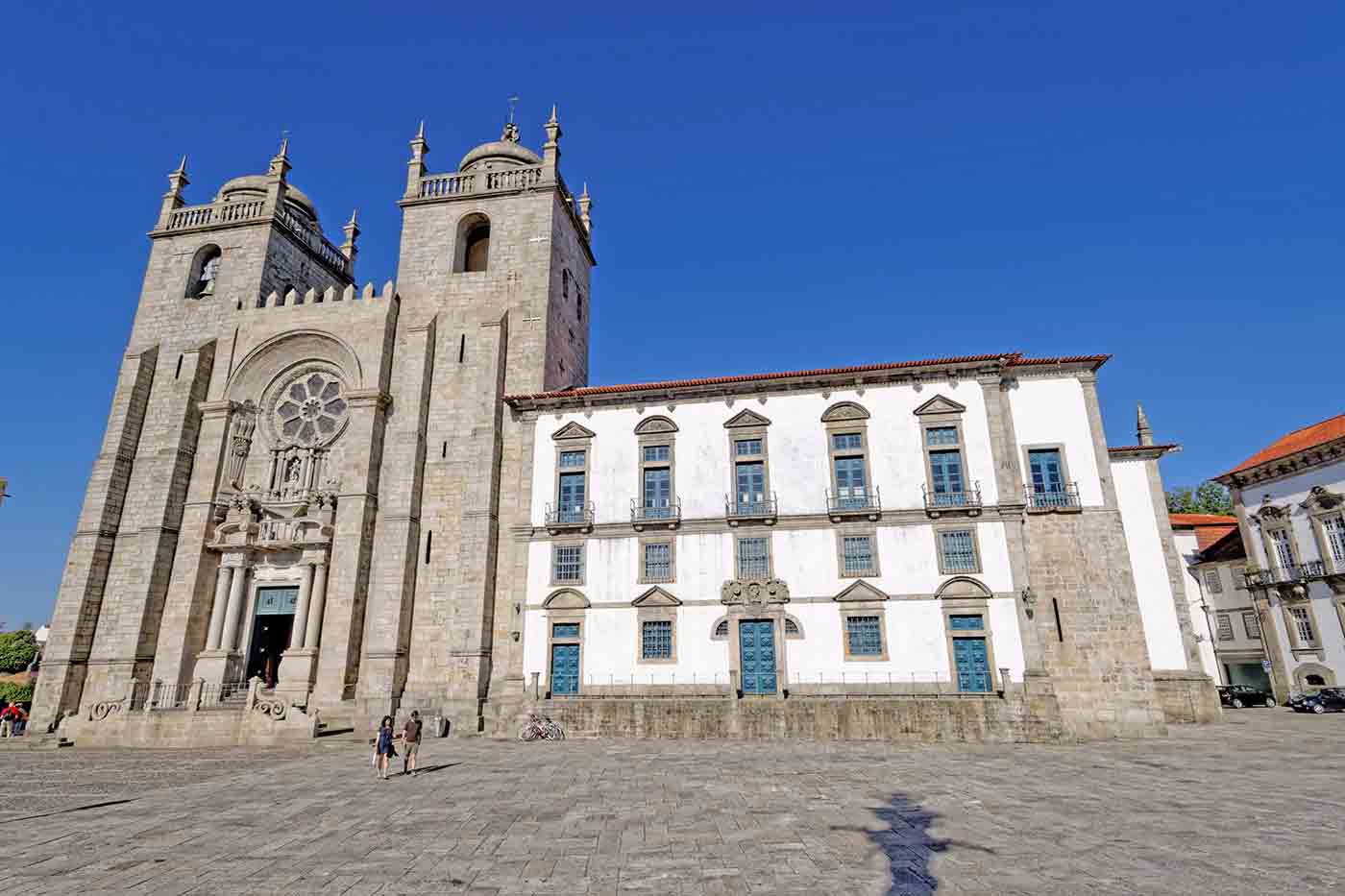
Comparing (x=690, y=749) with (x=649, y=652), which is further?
(x=649, y=652)

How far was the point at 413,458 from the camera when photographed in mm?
26125

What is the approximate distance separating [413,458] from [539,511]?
19.0 ft

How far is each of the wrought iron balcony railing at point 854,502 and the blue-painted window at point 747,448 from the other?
296cm

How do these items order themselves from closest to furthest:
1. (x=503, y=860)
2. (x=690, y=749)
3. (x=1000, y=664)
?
(x=503, y=860) < (x=690, y=749) < (x=1000, y=664)

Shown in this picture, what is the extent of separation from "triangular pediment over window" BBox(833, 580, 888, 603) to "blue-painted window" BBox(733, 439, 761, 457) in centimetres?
559

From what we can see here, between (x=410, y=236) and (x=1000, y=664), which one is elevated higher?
(x=410, y=236)

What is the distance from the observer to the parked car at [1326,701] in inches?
1120

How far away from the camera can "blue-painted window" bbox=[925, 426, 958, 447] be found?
22766 mm

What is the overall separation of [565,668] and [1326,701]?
32.4 metres

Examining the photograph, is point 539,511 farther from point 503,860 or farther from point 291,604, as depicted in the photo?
point 503,860

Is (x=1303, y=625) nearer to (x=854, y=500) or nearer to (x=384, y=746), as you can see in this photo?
(x=854, y=500)

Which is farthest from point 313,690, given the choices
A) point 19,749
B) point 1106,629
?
point 1106,629

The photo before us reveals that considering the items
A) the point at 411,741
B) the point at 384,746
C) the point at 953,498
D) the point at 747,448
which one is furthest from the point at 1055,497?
the point at 384,746

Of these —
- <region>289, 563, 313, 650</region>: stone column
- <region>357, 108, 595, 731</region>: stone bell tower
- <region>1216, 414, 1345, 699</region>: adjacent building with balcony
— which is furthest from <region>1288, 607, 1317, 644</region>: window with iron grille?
<region>289, 563, 313, 650</region>: stone column
